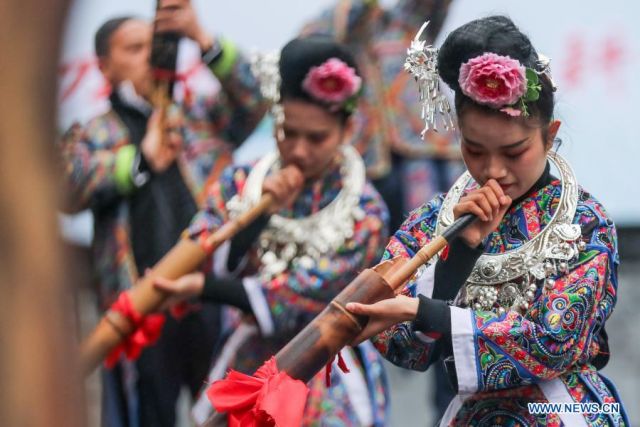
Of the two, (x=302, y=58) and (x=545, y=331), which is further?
(x=302, y=58)

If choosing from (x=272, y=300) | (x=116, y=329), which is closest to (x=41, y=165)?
(x=116, y=329)

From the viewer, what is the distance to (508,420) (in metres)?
2.29

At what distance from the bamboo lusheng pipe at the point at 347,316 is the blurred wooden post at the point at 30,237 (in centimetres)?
132

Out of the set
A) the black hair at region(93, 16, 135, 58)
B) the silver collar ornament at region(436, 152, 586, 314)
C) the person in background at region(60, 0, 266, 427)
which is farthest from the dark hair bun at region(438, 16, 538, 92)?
the black hair at region(93, 16, 135, 58)

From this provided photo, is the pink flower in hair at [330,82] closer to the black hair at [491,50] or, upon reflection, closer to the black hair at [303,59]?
the black hair at [303,59]

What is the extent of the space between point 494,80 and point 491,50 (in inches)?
3.4

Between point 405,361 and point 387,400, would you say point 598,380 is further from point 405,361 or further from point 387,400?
point 387,400

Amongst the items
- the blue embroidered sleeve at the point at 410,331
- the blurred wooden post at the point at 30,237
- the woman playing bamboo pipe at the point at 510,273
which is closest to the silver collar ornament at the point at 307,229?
the blue embroidered sleeve at the point at 410,331

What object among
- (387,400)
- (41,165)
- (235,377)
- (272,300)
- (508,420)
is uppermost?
(41,165)

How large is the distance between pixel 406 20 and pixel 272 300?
1499mm

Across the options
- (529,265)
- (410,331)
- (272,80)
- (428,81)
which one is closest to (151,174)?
(272,80)

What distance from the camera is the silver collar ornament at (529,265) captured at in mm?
2258

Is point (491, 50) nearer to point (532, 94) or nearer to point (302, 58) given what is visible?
point (532, 94)

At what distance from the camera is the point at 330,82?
134 inches
